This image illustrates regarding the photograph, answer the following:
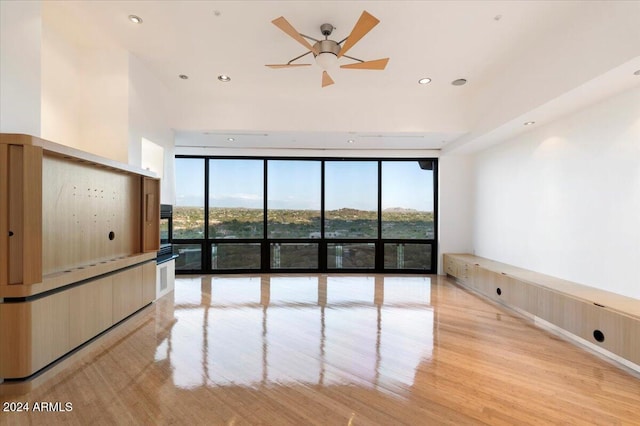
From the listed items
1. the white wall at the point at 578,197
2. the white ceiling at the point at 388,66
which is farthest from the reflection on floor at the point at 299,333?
the white ceiling at the point at 388,66

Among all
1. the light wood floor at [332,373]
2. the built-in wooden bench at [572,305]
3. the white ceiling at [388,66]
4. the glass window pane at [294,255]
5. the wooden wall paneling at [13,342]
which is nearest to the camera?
the light wood floor at [332,373]

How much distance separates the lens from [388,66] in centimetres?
413

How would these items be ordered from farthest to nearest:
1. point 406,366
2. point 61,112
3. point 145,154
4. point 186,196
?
point 186,196 < point 145,154 < point 61,112 < point 406,366

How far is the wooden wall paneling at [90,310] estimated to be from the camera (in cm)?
287

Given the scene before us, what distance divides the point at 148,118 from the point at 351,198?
178 inches

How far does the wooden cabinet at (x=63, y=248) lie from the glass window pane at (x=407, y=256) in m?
5.06

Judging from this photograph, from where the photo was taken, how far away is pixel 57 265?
2879mm

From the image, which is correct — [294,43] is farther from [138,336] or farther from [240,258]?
[240,258]

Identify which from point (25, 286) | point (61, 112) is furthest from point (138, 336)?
point (61, 112)

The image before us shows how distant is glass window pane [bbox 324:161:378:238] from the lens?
7.02 m

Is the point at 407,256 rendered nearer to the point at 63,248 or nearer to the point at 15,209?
the point at 63,248

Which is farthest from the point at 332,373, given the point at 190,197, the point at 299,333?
the point at 190,197

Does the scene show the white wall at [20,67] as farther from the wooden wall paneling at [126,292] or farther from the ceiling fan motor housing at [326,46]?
the ceiling fan motor housing at [326,46]

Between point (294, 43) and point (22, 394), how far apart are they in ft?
14.6
